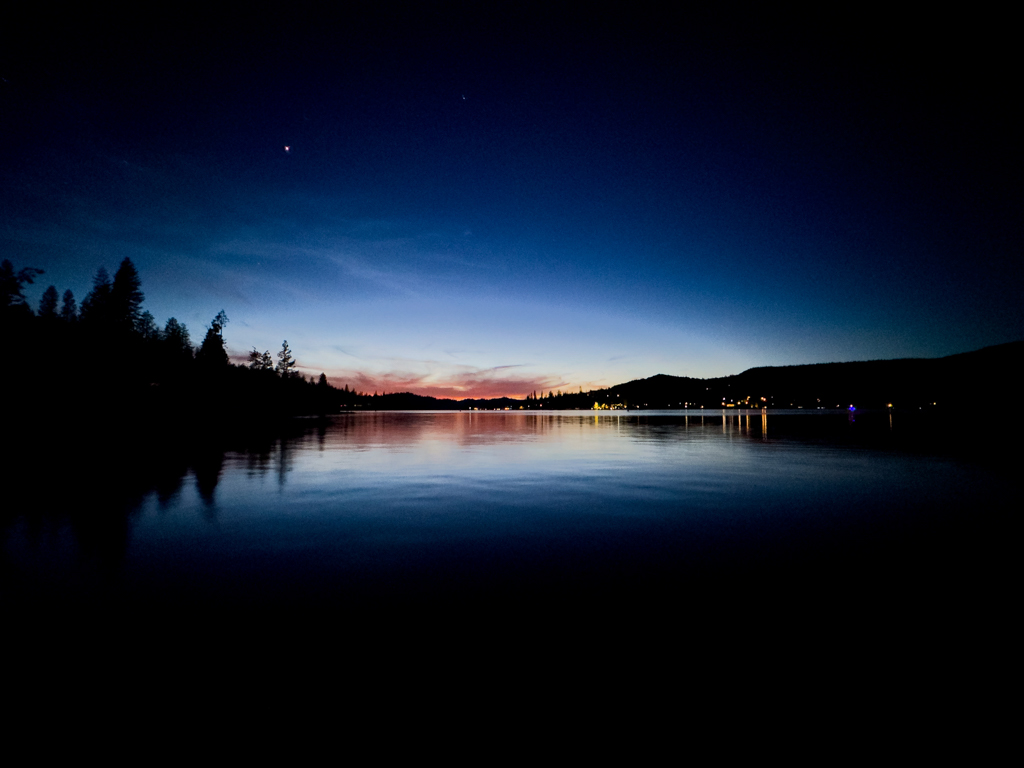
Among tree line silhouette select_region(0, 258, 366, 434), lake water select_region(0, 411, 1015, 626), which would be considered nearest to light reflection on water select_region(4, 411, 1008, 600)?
lake water select_region(0, 411, 1015, 626)

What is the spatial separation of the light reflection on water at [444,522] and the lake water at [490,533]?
0.16 feet

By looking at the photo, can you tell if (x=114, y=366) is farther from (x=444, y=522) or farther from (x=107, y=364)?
(x=444, y=522)

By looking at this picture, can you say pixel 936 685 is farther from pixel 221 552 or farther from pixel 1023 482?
pixel 1023 482

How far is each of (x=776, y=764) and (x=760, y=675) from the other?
3.36ft

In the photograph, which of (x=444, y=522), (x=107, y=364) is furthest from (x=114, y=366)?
(x=444, y=522)

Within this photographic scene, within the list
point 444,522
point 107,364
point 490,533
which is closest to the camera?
point 490,533

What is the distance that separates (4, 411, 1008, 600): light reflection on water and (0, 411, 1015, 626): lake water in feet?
0.16

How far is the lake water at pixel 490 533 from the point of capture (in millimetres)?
6102

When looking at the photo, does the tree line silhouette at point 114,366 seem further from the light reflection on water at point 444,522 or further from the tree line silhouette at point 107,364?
the light reflection on water at point 444,522

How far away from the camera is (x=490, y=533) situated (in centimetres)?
855

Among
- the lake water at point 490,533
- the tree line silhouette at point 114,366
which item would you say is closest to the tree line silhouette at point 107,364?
the tree line silhouette at point 114,366

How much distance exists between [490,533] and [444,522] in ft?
4.18

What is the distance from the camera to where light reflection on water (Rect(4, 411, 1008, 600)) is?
662 centimetres

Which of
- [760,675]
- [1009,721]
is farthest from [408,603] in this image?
[1009,721]
